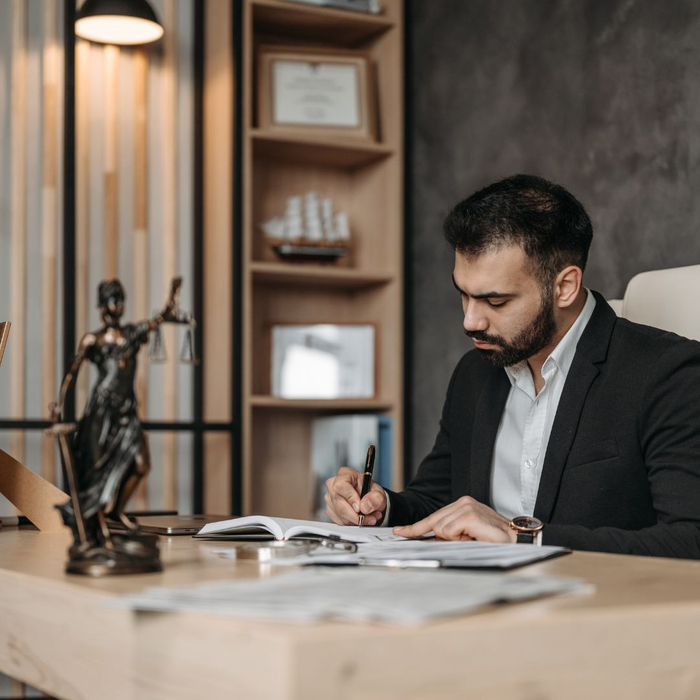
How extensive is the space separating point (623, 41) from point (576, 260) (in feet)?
2.47

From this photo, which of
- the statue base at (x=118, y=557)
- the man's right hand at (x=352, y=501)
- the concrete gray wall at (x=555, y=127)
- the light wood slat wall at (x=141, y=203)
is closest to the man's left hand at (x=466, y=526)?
the man's right hand at (x=352, y=501)

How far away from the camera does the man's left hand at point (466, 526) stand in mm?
1227

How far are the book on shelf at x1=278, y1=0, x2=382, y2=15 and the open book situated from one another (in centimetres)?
206

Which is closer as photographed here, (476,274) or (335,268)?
(476,274)

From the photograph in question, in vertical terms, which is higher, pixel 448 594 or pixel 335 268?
pixel 335 268

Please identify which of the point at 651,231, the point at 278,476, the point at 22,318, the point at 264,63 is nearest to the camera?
the point at 651,231

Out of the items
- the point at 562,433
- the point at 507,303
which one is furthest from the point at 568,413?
the point at 507,303

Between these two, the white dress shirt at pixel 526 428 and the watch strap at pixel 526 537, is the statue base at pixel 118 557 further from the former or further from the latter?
the white dress shirt at pixel 526 428

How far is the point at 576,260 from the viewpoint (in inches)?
74.0

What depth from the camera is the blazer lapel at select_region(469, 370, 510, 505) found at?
187cm

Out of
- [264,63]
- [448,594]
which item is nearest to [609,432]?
[448,594]

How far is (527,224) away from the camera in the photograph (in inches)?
71.4

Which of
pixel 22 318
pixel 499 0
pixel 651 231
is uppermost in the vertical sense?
pixel 499 0

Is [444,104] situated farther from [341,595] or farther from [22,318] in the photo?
[341,595]
